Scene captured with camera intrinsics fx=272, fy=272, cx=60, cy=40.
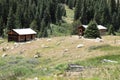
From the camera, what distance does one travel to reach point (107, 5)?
131 metres

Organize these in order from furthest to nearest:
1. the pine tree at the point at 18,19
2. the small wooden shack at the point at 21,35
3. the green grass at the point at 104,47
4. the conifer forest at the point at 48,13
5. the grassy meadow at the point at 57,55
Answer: the conifer forest at the point at 48,13
the pine tree at the point at 18,19
the small wooden shack at the point at 21,35
the green grass at the point at 104,47
the grassy meadow at the point at 57,55

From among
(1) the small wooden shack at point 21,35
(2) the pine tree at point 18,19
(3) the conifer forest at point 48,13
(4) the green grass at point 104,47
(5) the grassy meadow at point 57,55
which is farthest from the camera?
(3) the conifer forest at point 48,13

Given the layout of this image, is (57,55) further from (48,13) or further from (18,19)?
(48,13)

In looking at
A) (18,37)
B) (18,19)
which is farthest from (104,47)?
(18,19)

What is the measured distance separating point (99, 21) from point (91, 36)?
62.8 meters

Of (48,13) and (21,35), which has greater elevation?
(21,35)

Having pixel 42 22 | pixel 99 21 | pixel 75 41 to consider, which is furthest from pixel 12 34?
pixel 99 21

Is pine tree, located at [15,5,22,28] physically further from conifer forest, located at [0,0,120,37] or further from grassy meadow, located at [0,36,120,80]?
grassy meadow, located at [0,36,120,80]

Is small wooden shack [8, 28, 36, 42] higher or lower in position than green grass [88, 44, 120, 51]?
lower

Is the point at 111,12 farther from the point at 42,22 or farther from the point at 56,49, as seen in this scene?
the point at 56,49

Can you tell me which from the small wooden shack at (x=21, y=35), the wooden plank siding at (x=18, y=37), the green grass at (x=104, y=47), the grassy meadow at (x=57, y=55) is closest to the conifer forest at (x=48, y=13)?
the small wooden shack at (x=21, y=35)

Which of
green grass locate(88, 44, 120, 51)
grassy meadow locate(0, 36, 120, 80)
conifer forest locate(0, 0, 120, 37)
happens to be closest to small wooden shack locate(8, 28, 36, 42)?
grassy meadow locate(0, 36, 120, 80)

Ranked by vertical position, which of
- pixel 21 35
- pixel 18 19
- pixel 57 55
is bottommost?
pixel 18 19

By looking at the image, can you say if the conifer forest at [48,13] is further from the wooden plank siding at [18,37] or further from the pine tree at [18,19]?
the wooden plank siding at [18,37]
